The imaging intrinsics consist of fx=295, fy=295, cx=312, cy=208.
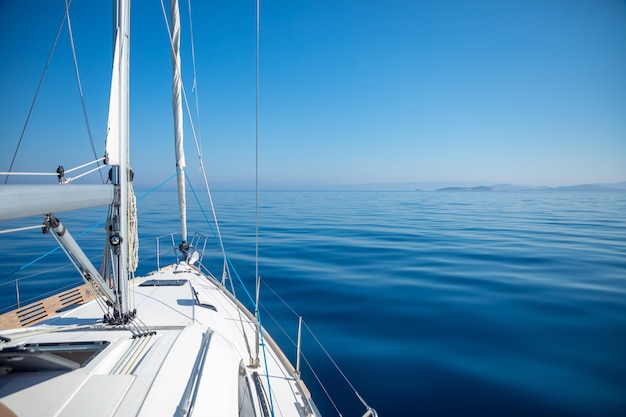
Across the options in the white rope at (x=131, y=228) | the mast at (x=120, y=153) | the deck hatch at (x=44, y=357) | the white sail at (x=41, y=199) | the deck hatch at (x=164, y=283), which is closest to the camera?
the white sail at (x=41, y=199)

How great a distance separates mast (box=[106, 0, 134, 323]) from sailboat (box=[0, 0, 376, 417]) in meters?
0.01

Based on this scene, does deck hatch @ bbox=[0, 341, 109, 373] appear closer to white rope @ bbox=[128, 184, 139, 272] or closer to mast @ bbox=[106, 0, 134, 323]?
mast @ bbox=[106, 0, 134, 323]

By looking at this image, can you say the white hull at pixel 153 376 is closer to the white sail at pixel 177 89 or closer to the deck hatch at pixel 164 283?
the deck hatch at pixel 164 283

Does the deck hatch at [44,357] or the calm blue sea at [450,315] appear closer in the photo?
the deck hatch at [44,357]

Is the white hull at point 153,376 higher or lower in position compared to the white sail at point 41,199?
lower

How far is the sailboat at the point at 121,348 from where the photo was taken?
6.91 feet

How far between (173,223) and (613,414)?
21.2 metres

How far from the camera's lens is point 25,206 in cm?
185

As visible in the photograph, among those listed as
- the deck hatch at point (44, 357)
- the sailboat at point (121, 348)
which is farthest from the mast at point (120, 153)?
the deck hatch at point (44, 357)

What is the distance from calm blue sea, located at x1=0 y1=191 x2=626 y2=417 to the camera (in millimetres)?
4414

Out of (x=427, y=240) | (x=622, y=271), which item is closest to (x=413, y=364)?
(x=622, y=271)

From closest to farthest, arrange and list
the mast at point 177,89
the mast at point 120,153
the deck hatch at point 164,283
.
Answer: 1. the mast at point 120,153
2. the mast at point 177,89
3. the deck hatch at point 164,283

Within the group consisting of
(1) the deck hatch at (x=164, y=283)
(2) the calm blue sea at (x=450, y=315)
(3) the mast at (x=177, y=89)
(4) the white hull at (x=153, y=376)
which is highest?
(3) the mast at (x=177, y=89)

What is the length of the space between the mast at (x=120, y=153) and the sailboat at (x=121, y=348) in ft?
0.04
